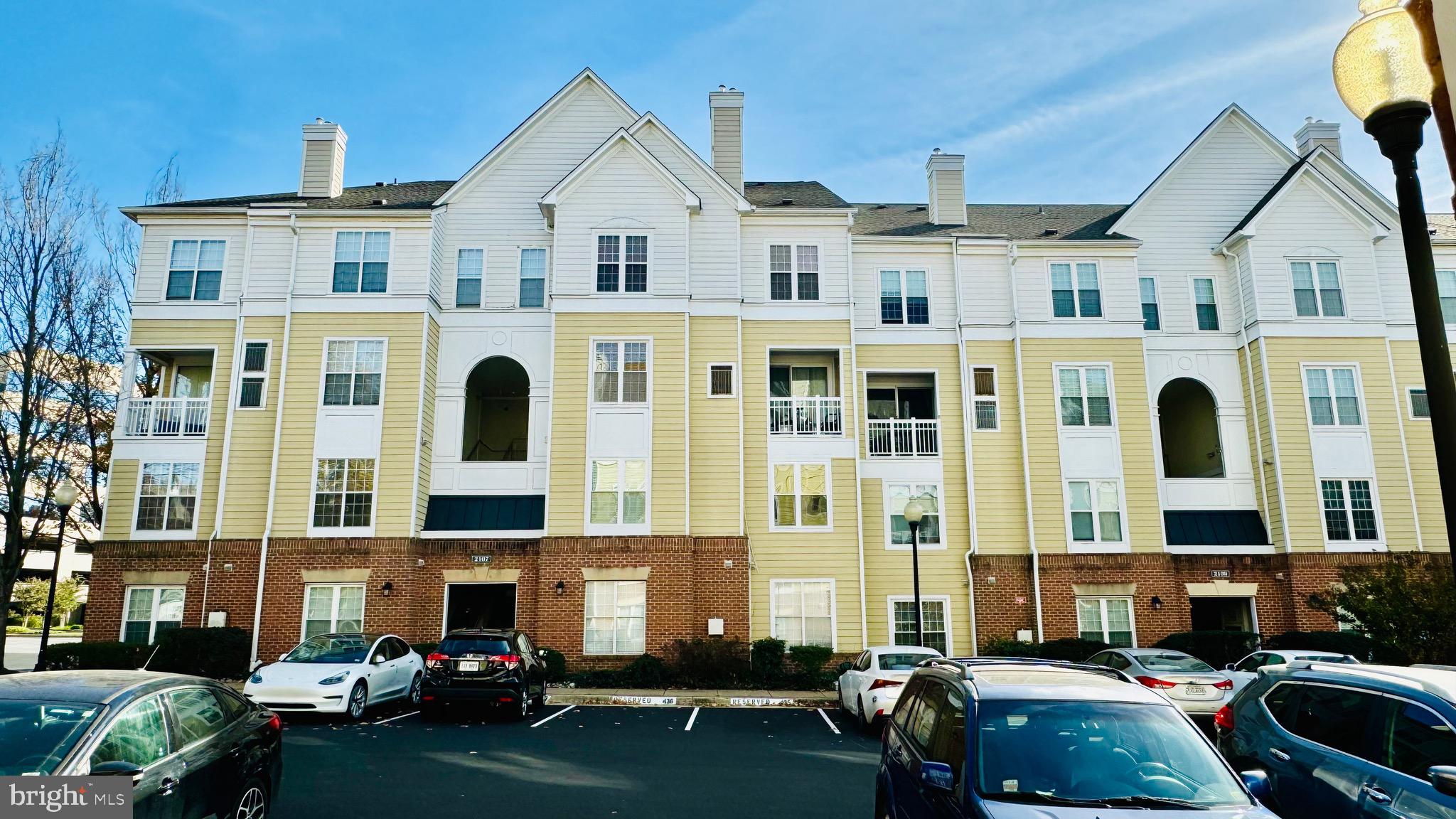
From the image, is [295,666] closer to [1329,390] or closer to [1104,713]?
[1104,713]

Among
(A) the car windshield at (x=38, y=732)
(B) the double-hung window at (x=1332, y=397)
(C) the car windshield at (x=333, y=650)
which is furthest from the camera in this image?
(B) the double-hung window at (x=1332, y=397)

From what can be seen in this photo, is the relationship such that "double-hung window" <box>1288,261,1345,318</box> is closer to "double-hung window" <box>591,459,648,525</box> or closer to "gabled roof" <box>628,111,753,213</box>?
"gabled roof" <box>628,111,753,213</box>

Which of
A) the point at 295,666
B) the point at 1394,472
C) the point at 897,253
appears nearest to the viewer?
the point at 295,666

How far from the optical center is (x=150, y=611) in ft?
76.2

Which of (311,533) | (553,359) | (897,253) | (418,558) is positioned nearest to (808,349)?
(897,253)

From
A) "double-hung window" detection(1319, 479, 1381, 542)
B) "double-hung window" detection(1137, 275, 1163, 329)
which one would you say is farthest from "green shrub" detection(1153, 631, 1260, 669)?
"double-hung window" detection(1137, 275, 1163, 329)

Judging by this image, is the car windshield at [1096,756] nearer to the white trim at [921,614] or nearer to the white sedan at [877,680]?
the white sedan at [877,680]

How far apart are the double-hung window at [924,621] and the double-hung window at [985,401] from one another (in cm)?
521

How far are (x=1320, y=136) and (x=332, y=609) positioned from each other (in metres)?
33.6

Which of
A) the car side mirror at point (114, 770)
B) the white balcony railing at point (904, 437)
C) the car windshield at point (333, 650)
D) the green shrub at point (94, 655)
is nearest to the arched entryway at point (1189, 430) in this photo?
the white balcony railing at point (904, 437)

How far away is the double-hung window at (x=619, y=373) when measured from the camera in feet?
78.8

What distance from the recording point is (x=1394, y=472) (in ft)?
81.5

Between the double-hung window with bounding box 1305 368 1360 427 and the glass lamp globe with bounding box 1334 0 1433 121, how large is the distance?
938 inches

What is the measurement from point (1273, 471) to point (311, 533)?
2656 centimetres
